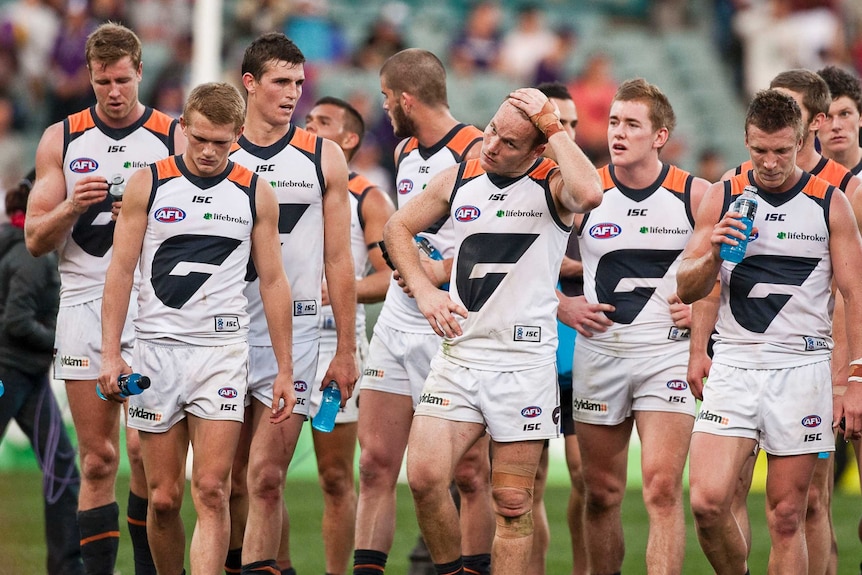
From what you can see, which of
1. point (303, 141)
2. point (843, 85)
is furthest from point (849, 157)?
point (303, 141)

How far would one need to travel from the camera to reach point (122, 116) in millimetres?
7828

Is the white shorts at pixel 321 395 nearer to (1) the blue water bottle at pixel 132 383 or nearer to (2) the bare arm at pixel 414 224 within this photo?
(2) the bare arm at pixel 414 224

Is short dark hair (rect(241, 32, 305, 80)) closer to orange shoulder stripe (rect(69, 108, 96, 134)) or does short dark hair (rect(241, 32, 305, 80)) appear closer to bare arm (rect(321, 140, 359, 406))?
bare arm (rect(321, 140, 359, 406))

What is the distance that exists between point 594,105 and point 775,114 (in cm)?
1167

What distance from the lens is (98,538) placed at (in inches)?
305

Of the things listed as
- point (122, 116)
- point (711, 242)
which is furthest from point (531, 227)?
point (122, 116)

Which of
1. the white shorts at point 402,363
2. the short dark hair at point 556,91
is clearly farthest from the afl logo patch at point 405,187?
the short dark hair at point 556,91

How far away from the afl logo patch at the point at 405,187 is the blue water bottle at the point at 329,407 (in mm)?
1340

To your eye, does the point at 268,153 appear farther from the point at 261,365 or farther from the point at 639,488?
the point at 639,488

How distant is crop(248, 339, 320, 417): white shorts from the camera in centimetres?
752

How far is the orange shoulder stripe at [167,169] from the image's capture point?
7059 mm

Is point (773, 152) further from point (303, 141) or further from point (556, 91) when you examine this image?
point (303, 141)

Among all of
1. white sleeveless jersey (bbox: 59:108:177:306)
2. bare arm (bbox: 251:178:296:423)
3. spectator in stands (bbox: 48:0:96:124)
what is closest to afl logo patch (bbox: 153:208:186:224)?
bare arm (bbox: 251:178:296:423)

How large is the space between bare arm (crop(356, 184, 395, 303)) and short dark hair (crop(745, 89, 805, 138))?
Result: 2717 mm
